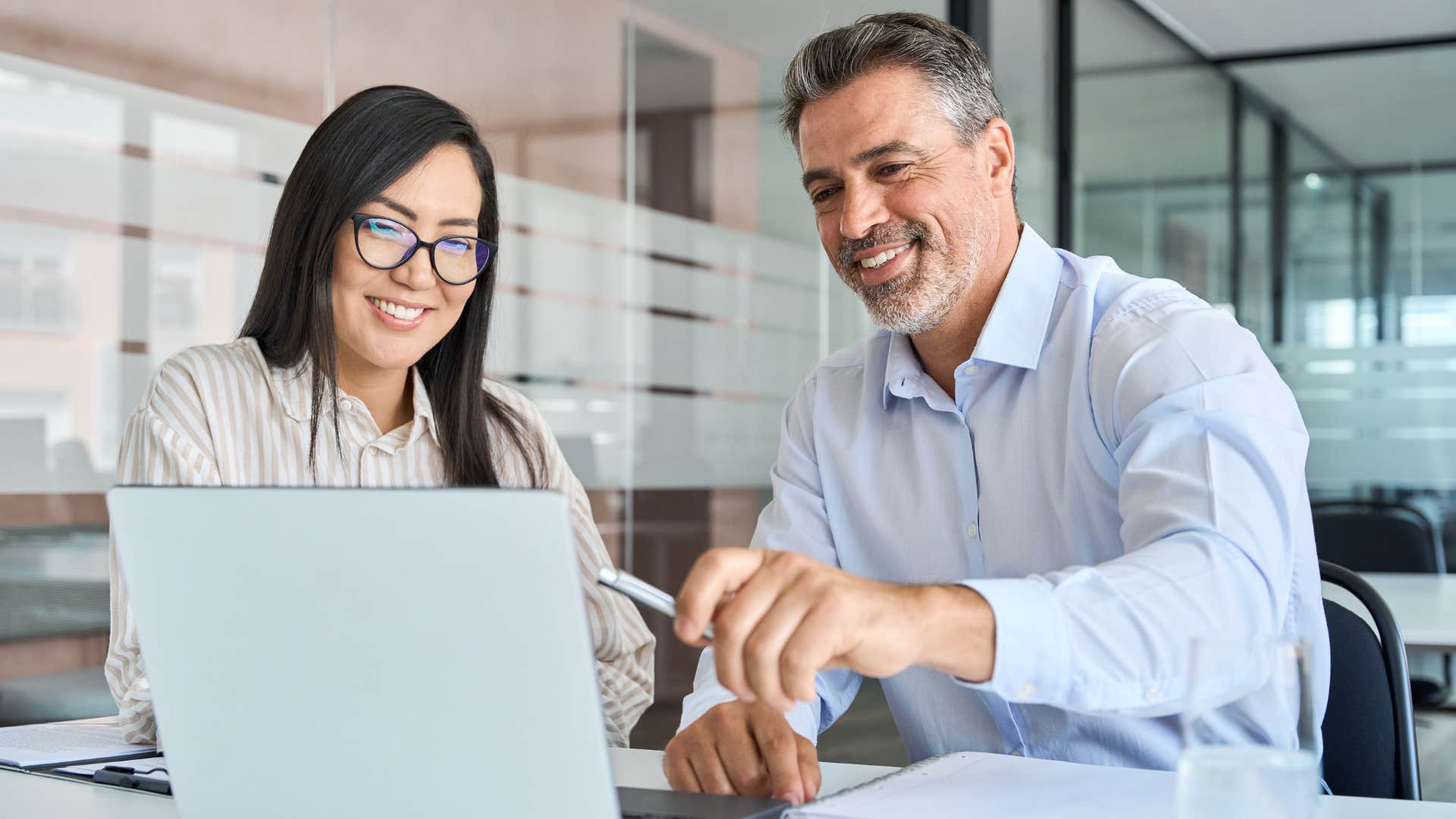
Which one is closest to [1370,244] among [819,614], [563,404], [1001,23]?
[1001,23]

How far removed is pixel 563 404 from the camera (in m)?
3.32

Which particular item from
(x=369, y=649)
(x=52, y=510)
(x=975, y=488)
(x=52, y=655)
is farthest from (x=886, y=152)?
(x=52, y=655)

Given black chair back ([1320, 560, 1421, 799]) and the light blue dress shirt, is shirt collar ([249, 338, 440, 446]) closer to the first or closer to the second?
the light blue dress shirt

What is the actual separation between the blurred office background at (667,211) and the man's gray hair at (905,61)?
3.45 feet

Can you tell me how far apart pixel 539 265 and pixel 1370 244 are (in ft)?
12.4

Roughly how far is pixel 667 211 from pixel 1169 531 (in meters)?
2.60

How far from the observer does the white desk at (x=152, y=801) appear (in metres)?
0.99

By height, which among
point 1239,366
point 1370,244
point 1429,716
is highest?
point 1370,244

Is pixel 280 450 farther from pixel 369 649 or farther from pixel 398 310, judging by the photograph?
pixel 369 649

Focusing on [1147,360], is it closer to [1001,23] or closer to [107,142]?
[107,142]

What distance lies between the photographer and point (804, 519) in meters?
1.62

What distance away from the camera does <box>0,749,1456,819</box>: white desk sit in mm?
992

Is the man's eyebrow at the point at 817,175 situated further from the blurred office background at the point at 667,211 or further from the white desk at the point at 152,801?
the blurred office background at the point at 667,211

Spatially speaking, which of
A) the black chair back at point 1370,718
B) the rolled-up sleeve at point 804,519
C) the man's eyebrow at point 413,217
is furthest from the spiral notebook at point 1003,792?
the man's eyebrow at point 413,217
